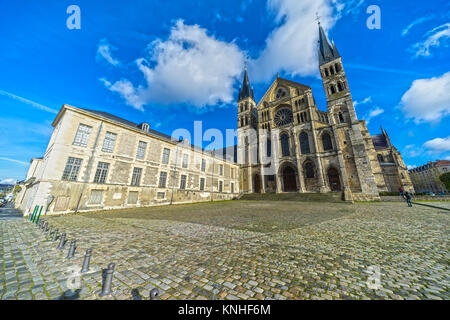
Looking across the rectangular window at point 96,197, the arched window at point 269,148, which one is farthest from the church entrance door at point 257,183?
the rectangular window at point 96,197

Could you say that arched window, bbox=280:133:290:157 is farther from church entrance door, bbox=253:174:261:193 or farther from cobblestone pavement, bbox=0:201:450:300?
cobblestone pavement, bbox=0:201:450:300

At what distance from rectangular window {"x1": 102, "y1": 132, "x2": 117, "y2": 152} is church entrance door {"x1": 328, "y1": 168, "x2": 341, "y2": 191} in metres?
29.2

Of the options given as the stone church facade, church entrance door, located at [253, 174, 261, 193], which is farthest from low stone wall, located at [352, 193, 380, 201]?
church entrance door, located at [253, 174, 261, 193]

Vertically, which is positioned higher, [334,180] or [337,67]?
[337,67]

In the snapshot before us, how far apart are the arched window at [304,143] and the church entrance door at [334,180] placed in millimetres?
4649

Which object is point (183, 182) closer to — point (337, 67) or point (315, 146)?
point (315, 146)

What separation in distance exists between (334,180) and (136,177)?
27.6 metres

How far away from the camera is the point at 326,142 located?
2562 centimetres

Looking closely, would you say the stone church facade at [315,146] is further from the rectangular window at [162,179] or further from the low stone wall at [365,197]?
the rectangular window at [162,179]

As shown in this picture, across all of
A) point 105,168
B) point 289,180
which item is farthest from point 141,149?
point 289,180

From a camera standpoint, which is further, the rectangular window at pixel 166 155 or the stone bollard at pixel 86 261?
the rectangular window at pixel 166 155

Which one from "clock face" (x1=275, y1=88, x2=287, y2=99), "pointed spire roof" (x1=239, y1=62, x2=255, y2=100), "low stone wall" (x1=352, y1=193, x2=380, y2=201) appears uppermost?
"pointed spire roof" (x1=239, y1=62, x2=255, y2=100)

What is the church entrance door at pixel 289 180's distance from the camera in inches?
1074

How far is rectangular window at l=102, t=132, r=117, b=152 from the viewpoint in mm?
14489
